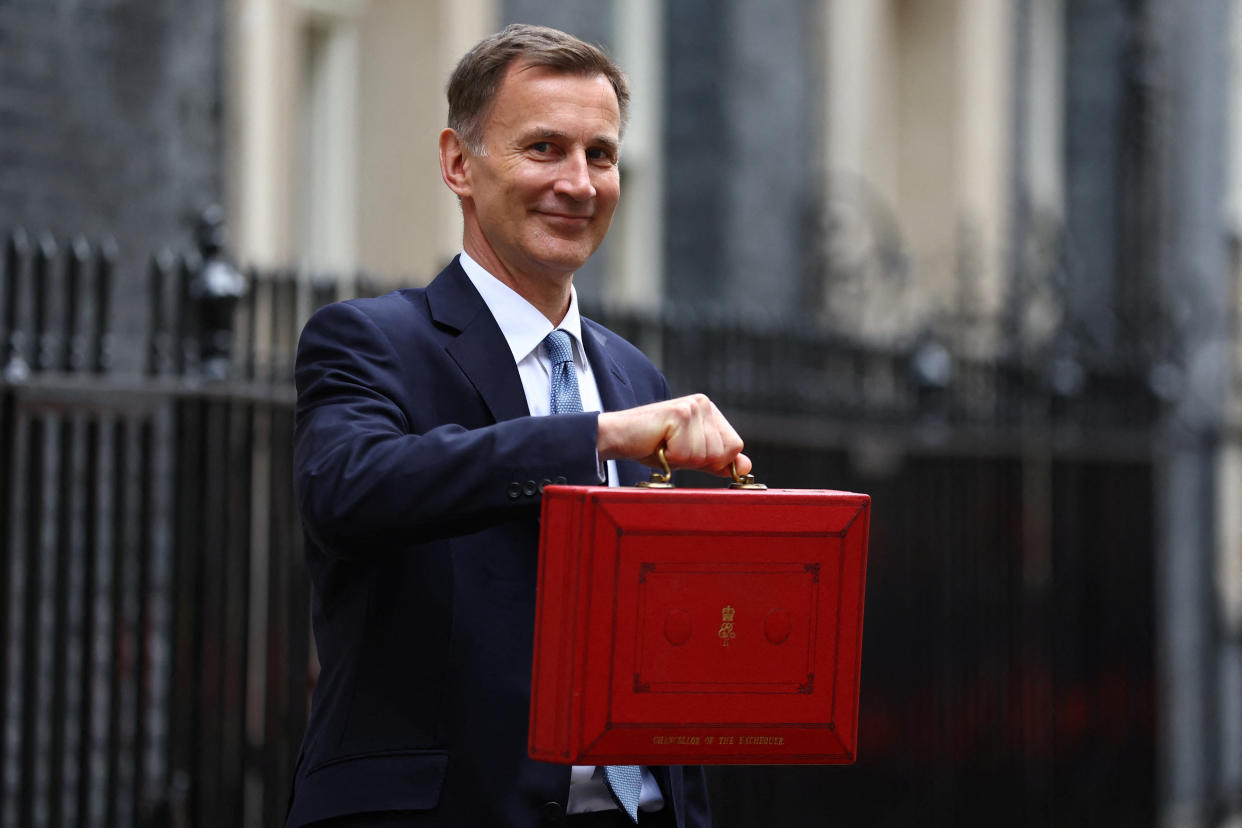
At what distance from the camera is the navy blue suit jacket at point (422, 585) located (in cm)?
241

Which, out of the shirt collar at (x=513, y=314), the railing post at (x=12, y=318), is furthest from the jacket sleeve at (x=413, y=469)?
the railing post at (x=12, y=318)

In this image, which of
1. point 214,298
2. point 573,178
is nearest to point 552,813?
point 573,178

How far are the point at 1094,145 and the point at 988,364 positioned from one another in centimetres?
695

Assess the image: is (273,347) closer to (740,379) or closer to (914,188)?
(740,379)

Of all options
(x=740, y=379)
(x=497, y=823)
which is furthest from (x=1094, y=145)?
(x=497, y=823)

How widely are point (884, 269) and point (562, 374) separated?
8.49 metres

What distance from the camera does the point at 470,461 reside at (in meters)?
2.38

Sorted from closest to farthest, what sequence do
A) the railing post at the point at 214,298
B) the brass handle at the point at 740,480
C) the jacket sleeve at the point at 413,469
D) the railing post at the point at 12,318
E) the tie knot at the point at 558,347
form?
the jacket sleeve at the point at 413,469
the brass handle at the point at 740,480
the tie knot at the point at 558,347
the railing post at the point at 12,318
the railing post at the point at 214,298

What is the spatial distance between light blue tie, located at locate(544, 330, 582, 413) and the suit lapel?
0.20ft

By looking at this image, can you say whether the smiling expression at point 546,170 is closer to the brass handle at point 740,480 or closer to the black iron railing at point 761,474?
the brass handle at point 740,480

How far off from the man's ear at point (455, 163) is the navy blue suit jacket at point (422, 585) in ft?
0.64

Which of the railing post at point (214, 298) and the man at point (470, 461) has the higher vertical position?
the railing post at point (214, 298)

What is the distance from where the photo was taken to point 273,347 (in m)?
4.93

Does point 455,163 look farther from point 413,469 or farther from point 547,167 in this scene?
point 413,469
